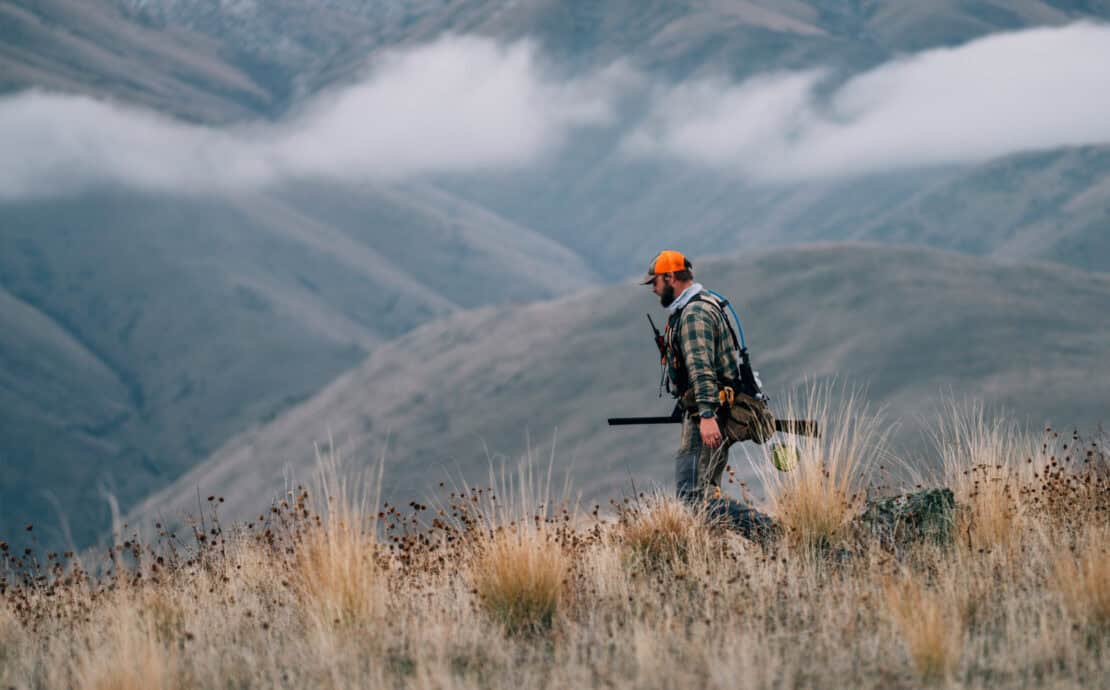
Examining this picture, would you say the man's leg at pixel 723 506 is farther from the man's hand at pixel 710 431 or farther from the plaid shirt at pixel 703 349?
the plaid shirt at pixel 703 349

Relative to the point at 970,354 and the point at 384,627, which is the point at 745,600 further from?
the point at 970,354

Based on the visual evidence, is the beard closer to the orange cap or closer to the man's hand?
the orange cap

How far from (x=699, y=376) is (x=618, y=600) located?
1733 millimetres

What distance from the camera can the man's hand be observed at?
803 centimetres

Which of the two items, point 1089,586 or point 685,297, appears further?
point 685,297

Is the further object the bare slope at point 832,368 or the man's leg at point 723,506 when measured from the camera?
the bare slope at point 832,368

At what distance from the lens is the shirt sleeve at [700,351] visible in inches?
322

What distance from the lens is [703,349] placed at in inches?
324

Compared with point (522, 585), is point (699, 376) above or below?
above

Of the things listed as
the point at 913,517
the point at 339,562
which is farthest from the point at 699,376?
the point at 339,562

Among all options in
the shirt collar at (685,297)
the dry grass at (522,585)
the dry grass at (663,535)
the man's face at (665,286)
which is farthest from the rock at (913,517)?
the dry grass at (522,585)

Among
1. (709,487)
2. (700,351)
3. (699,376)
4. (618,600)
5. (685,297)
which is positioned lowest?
(618,600)

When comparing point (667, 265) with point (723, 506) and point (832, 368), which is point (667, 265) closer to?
point (723, 506)

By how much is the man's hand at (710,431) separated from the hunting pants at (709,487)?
257 mm
